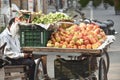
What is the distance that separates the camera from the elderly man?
24.4 ft

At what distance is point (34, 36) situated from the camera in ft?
23.6

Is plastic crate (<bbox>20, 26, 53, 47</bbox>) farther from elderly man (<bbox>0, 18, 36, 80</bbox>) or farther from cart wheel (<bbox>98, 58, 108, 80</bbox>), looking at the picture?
cart wheel (<bbox>98, 58, 108, 80</bbox>)

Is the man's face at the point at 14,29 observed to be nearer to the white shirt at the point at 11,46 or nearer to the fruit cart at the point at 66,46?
the white shirt at the point at 11,46

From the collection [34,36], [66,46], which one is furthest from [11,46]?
[66,46]

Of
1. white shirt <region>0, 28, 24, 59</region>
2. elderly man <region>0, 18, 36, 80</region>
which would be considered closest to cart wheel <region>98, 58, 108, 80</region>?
elderly man <region>0, 18, 36, 80</region>

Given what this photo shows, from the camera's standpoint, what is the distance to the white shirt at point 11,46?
7.40 meters

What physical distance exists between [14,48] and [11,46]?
6 centimetres

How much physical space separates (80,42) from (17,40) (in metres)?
1.21

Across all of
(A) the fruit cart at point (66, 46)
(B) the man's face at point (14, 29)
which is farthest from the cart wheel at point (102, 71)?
(B) the man's face at point (14, 29)

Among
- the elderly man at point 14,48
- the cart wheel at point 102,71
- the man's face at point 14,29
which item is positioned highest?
the man's face at point 14,29

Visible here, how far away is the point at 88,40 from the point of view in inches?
286

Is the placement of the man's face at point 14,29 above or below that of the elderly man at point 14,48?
above

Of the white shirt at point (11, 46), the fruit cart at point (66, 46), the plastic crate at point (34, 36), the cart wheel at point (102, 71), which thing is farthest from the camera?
the cart wheel at point (102, 71)

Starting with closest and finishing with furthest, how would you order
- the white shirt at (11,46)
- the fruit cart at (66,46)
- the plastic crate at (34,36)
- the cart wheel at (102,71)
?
the fruit cart at (66,46)
the plastic crate at (34,36)
the white shirt at (11,46)
the cart wheel at (102,71)
